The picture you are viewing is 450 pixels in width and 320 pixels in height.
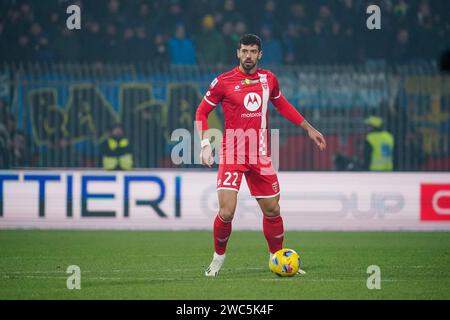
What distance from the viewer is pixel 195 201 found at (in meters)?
17.2

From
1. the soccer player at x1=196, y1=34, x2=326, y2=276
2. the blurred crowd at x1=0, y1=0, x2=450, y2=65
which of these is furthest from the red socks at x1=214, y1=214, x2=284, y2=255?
the blurred crowd at x1=0, y1=0, x2=450, y2=65

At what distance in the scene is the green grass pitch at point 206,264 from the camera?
9344 mm

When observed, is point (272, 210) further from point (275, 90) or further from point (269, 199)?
point (275, 90)

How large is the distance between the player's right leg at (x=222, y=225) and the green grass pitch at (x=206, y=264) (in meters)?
0.15

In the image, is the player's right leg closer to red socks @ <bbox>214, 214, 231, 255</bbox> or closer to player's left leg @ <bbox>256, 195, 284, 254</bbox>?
red socks @ <bbox>214, 214, 231, 255</bbox>

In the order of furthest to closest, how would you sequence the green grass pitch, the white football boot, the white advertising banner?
1. the white advertising banner
2. the white football boot
3. the green grass pitch

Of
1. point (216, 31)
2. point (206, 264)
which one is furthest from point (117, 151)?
point (206, 264)

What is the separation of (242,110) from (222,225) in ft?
3.96

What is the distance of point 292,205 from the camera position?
1730 cm

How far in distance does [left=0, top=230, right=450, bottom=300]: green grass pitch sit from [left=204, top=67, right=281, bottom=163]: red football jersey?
4.27 feet

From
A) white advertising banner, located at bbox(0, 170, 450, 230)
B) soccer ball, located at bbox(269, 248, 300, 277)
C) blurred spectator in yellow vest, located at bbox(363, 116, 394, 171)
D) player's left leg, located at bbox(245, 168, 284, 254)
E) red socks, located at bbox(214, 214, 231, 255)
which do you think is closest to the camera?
soccer ball, located at bbox(269, 248, 300, 277)

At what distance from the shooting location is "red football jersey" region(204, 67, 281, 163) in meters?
10.9
